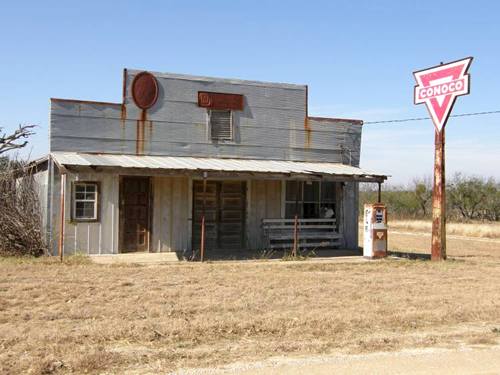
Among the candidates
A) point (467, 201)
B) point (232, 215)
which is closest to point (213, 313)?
point (232, 215)

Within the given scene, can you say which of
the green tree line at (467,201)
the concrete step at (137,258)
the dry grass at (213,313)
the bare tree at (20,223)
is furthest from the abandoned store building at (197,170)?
the green tree line at (467,201)

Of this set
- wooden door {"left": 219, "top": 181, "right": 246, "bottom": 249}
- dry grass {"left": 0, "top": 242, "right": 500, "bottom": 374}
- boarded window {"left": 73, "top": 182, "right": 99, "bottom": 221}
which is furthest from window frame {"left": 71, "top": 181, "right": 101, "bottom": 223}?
wooden door {"left": 219, "top": 181, "right": 246, "bottom": 249}

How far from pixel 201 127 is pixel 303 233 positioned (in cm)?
434

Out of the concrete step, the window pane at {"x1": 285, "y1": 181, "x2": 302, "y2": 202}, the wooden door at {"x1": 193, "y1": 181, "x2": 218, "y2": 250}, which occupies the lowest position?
the concrete step

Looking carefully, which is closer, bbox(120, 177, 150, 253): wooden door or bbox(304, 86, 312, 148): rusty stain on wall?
bbox(120, 177, 150, 253): wooden door

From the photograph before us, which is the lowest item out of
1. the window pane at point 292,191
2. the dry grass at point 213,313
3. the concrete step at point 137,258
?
the dry grass at point 213,313

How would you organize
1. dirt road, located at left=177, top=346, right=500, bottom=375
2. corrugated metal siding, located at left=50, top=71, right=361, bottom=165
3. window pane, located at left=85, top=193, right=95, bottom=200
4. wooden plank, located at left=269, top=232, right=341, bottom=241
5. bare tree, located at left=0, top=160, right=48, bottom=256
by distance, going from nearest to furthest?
dirt road, located at left=177, top=346, right=500, bottom=375, bare tree, located at left=0, top=160, right=48, bottom=256, window pane, located at left=85, top=193, right=95, bottom=200, corrugated metal siding, located at left=50, top=71, right=361, bottom=165, wooden plank, located at left=269, top=232, right=341, bottom=241

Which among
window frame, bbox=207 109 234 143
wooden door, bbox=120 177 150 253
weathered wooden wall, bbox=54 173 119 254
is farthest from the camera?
window frame, bbox=207 109 234 143

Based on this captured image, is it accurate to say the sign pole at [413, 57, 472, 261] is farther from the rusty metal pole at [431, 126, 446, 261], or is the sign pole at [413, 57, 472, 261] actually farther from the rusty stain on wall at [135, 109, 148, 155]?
the rusty stain on wall at [135, 109, 148, 155]

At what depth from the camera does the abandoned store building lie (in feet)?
54.2

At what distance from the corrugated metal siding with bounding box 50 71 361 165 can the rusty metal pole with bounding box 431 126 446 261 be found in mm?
3482

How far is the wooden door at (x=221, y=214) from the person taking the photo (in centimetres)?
1833

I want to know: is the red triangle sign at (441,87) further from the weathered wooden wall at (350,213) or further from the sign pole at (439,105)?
the weathered wooden wall at (350,213)

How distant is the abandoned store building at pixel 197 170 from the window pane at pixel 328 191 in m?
0.05
